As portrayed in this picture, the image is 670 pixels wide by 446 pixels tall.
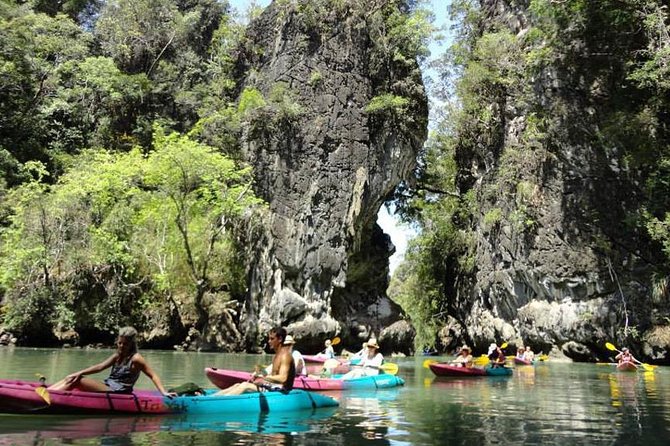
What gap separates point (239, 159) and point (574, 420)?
19.6 m

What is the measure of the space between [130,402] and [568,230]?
1893 centimetres

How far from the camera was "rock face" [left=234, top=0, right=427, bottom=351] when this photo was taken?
2211 centimetres

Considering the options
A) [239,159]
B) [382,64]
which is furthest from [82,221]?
[382,64]

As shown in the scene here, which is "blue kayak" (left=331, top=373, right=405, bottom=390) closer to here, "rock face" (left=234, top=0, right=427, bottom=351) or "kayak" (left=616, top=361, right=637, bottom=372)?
"kayak" (left=616, top=361, right=637, bottom=372)

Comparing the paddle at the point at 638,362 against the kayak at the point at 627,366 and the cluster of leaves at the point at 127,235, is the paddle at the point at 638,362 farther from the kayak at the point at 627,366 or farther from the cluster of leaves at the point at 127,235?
the cluster of leaves at the point at 127,235

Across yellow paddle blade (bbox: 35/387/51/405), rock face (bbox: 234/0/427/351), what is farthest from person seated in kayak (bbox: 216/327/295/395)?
rock face (bbox: 234/0/427/351)

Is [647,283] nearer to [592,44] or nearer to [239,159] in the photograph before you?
[592,44]

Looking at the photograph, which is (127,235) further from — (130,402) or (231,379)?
(130,402)

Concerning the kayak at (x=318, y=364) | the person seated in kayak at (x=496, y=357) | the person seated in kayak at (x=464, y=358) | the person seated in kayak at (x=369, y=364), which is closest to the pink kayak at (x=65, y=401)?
the person seated in kayak at (x=369, y=364)

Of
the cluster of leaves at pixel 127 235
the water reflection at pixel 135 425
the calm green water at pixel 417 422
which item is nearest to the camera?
the water reflection at pixel 135 425

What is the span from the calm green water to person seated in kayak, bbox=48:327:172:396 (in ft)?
1.06

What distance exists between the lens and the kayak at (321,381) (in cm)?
909

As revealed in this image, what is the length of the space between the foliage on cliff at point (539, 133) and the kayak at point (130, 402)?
14288mm

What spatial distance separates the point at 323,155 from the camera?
23.2m
